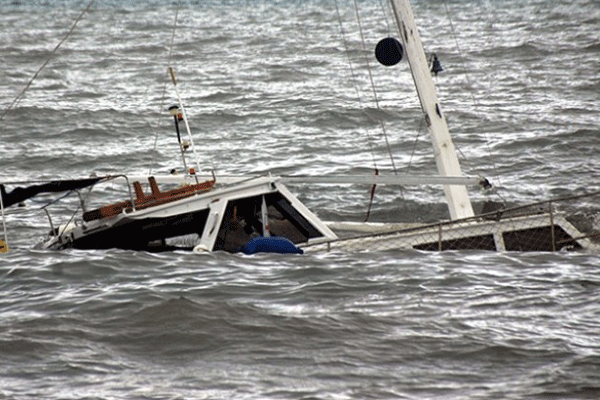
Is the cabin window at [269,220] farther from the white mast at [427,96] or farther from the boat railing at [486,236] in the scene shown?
the white mast at [427,96]

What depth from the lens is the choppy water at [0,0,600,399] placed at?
37.1 feet

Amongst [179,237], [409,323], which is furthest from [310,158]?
[409,323]

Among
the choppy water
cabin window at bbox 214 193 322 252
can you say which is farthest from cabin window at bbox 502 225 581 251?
cabin window at bbox 214 193 322 252

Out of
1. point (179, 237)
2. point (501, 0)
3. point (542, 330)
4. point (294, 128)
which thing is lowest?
point (542, 330)

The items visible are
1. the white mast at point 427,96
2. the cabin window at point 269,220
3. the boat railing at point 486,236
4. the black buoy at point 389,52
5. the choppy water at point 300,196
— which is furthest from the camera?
the black buoy at point 389,52

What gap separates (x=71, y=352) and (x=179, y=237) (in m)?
5.73

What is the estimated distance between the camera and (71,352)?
38.8 feet

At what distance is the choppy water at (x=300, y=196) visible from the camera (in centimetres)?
1130

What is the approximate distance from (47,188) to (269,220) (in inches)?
123

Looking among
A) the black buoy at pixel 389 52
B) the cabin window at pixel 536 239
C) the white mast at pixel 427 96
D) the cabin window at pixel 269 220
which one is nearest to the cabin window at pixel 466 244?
the cabin window at pixel 536 239

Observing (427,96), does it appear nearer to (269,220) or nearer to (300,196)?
(269,220)

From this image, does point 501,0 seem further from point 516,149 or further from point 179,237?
point 179,237

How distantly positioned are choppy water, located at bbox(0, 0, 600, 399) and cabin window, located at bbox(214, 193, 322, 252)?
4.82 feet

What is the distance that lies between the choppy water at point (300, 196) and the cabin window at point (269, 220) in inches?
57.9
